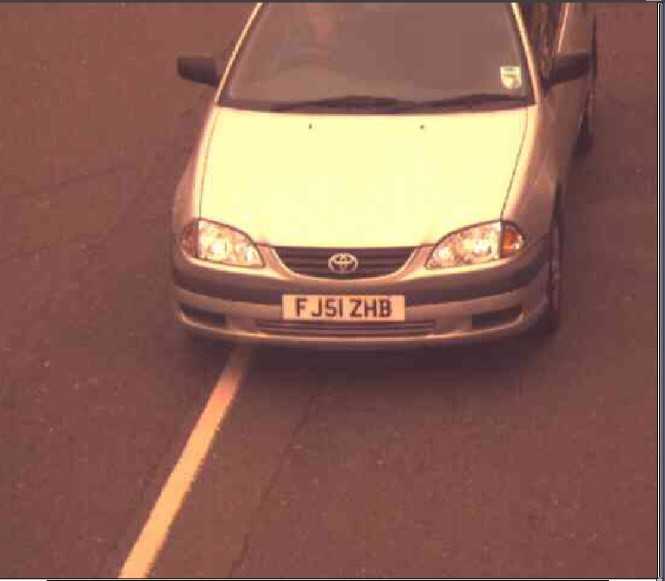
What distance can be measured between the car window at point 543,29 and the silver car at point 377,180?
43 mm

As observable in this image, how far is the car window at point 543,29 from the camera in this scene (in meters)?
9.84

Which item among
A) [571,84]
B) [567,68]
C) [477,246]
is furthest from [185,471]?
[571,84]

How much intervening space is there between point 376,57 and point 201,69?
99 centimetres

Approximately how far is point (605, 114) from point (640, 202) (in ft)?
5.53

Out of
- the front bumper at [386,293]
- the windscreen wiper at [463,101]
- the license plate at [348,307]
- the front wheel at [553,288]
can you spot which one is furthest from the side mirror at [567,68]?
the license plate at [348,307]

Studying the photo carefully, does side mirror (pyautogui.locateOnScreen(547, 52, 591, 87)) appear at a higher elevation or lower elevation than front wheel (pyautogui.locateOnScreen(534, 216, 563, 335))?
higher

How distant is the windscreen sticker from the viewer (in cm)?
930

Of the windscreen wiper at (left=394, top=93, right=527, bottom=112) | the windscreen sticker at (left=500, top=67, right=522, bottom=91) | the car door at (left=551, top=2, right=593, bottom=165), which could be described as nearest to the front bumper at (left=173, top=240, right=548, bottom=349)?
the windscreen wiper at (left=394, top=93, right=527, bottom=112)

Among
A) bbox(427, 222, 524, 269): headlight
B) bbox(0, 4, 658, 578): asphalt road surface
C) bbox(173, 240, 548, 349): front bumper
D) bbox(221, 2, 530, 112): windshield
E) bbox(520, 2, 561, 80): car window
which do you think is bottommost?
bbox(0, 4, 658, 578): asphalt road surface

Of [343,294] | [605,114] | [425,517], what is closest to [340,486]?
[425,517]

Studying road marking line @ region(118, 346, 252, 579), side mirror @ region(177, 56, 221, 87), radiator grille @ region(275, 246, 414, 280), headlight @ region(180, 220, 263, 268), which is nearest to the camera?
road marking line @ region(118, 346, 252, 579)

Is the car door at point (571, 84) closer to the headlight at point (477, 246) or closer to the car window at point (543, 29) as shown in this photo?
the car window at point (543, 29)

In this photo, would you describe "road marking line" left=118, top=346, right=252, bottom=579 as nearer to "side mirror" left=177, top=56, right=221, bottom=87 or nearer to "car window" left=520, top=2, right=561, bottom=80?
"side mirror" left=177, top=56, right=221, bottom=87

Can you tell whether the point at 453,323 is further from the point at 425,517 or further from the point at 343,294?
the point at 425,517
